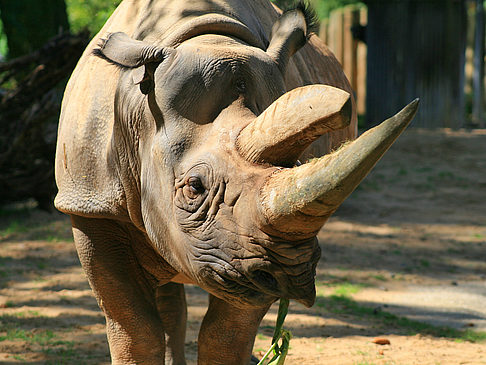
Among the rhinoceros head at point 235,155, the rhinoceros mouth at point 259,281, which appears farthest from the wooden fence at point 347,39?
the rhinoceros mouth at point 259,281

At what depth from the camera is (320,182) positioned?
243cm

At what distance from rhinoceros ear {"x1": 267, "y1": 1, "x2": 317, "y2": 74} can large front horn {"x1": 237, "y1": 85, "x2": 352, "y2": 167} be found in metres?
0.74

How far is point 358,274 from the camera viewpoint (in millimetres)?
7258

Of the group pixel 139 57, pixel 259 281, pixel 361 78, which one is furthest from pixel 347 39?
pixel 259 281

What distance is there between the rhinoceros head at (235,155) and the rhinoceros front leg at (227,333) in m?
0.73

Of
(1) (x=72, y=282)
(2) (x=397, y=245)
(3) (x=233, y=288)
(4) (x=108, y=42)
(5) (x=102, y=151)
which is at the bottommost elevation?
(2) (x=397, y=245)

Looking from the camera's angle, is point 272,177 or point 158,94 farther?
point 158,94

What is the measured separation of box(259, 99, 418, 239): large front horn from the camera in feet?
7.55

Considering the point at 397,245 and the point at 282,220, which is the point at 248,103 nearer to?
the point at 282,220

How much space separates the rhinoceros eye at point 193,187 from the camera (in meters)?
2.88

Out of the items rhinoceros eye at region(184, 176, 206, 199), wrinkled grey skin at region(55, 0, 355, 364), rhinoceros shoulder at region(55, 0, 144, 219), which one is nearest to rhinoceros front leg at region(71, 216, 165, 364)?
wrinkled grey skin at region(55, 0, 355, 364)

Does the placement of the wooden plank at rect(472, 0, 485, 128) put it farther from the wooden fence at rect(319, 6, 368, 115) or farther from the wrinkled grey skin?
the wrinkled grey skin

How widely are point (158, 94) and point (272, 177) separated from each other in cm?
82

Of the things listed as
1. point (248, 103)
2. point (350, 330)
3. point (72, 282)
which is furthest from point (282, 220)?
point (72, 282)
